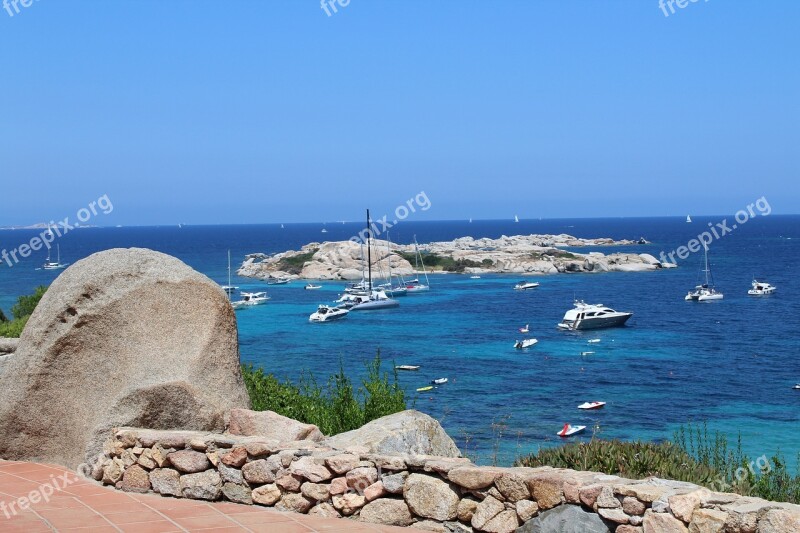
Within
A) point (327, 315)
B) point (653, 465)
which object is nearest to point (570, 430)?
point (653, 465)

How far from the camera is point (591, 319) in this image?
5262 centimetres

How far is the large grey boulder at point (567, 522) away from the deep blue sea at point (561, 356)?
419 centimetres

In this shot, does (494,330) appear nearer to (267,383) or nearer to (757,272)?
(267,383)

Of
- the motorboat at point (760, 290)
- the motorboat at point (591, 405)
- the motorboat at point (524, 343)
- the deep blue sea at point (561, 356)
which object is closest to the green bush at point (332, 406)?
the deep blue sea at point (561, 356)

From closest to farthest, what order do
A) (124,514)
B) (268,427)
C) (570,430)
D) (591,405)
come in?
(124,514) → (268,427) → (570,430) → (591,405)

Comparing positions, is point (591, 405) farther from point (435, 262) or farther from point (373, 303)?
point (435, 262)

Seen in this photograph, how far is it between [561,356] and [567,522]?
3791cm

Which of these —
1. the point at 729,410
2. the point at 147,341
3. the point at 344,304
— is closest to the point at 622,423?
the point at 729,410

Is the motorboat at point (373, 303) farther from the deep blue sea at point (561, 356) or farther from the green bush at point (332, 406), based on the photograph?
the green bush at point (332, 406)

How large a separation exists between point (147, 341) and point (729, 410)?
27351 millimetres

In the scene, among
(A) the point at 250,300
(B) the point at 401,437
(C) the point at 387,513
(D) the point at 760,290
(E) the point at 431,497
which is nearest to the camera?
(E) the point at 431,497

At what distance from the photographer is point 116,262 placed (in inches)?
344

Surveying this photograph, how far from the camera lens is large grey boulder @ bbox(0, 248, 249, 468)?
8.39 meters

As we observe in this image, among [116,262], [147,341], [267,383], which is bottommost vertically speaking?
[267,383]
